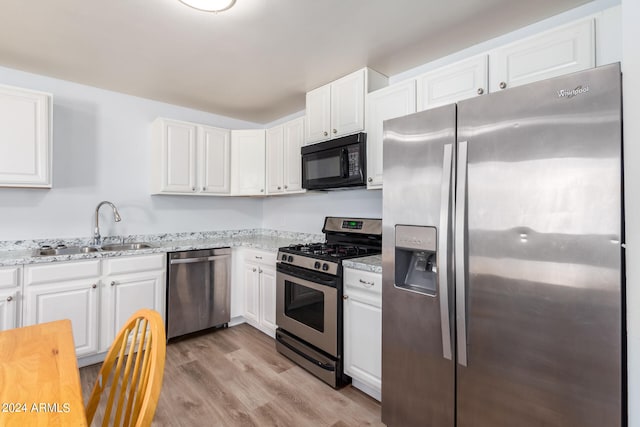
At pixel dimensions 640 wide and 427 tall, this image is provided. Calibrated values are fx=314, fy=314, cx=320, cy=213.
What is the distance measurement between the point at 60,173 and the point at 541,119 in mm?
3525

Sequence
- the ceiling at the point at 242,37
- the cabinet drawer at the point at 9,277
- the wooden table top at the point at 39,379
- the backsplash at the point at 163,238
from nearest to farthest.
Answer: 1. the wooden table top at the point at 39,379
2. the ceiling at the point at 242,37
3. the cabinet drawer at the point at 9,277
4. the backsplash at the point at 163,238

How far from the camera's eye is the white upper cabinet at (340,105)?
8.09 ft

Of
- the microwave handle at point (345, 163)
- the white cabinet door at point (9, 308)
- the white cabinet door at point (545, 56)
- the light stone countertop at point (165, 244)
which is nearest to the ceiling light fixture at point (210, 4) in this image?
the microwave handle at point (345, 163)

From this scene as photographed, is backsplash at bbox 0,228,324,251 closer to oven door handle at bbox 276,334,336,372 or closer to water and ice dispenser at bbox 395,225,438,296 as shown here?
oven door handle at bbox 276,334,336,372

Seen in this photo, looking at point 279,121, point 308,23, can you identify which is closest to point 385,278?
point 308,23

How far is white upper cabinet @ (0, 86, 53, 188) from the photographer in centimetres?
230

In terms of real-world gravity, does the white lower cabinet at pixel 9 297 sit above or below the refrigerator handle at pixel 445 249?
below

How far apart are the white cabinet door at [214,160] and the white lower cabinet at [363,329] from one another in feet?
6.45

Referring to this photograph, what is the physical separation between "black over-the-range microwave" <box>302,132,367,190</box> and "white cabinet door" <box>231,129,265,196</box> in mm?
832

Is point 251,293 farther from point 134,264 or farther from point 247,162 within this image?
point 247,162

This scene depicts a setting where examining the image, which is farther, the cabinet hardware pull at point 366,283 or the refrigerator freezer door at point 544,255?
the cabinet hardware pull at point 366,283

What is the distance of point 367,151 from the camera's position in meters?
2.39

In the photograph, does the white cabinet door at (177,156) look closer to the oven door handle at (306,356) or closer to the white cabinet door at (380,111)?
the oven door handle at (306,356)

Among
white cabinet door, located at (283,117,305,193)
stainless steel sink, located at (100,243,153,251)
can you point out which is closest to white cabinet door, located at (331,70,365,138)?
white cabinet door, located at (283,117,305,193)
